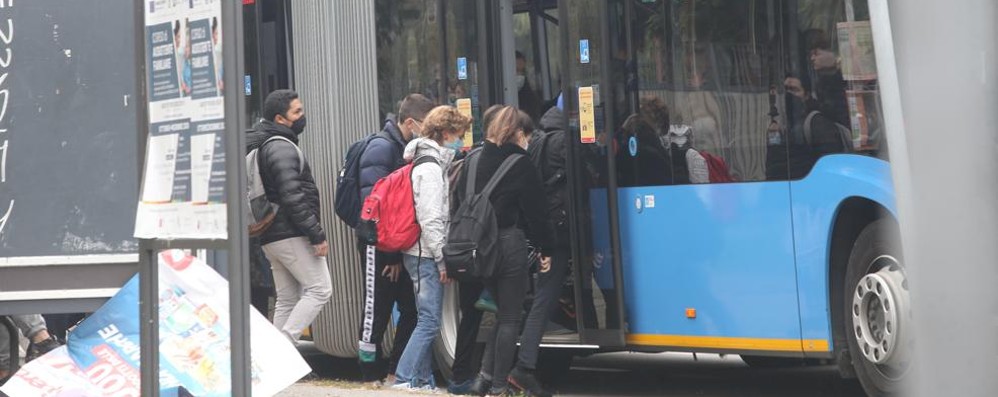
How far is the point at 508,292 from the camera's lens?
8.17 m

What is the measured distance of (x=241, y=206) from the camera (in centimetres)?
405

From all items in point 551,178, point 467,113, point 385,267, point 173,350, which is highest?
point 467,113

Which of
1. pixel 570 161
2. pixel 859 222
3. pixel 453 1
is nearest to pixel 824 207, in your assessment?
pixel 859 222

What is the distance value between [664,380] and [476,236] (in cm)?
252

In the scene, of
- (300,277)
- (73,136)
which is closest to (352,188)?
(300,277)

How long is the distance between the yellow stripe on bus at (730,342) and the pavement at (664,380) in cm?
84

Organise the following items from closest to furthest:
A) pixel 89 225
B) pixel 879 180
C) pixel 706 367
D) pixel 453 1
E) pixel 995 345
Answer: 1. pixel 995 345
2. pixel 89 225
3. pixel 879 180
4. pixel 453 1
5. pixel 706 367

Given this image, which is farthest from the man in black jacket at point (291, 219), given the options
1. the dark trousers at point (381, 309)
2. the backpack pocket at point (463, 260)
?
the backpack pocket at point (463, 260)

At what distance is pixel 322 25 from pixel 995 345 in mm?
8767

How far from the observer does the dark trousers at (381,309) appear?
29.5 ft

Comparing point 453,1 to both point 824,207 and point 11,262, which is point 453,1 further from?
point 11,262

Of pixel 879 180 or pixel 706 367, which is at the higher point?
pixel 879 180

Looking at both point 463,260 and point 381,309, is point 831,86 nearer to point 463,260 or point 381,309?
point 463,260

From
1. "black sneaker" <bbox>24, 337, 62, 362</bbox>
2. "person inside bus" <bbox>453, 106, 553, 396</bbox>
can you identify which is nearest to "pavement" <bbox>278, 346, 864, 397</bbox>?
"person inside bus" <bbox>453, 106, 553, 396</bbox>
